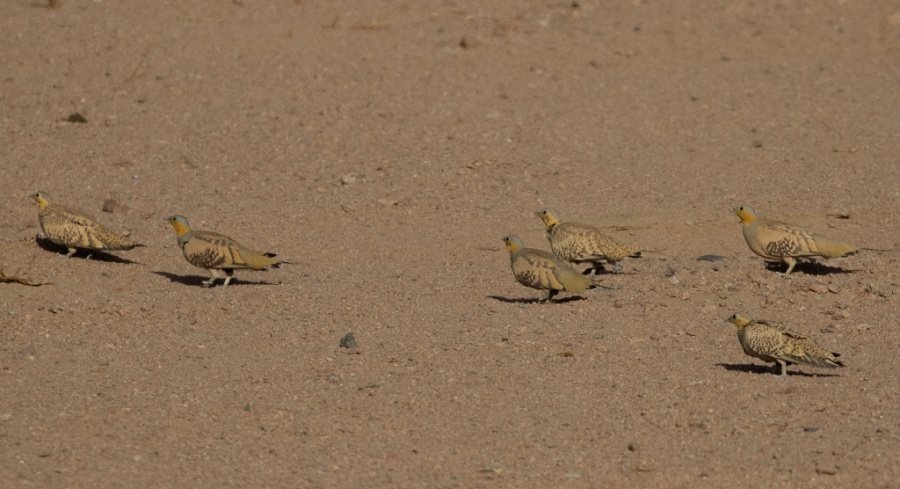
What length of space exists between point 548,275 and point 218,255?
8.89 ft

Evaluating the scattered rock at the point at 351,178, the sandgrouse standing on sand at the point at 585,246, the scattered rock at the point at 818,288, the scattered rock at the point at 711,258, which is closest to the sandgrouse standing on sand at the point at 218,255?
the sandgrouse standing on sand at the point at 585,246

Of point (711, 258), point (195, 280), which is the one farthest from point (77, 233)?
point (711, 258)

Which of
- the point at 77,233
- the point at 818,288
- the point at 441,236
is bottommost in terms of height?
the point at 441,236

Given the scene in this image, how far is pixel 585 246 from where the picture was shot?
11.4 m

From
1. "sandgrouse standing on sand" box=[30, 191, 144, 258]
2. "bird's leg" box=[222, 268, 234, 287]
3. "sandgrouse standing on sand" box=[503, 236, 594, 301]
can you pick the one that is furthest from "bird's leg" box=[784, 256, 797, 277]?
"sandgrouse standing on sand" box=[30, 191, 144, 258]

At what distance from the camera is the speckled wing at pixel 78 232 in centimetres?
1183

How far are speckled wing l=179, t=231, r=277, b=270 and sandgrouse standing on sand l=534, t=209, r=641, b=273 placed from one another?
7.85 feet

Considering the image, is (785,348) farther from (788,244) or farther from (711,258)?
(711,258)

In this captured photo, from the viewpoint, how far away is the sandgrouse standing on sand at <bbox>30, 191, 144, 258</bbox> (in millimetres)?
11828

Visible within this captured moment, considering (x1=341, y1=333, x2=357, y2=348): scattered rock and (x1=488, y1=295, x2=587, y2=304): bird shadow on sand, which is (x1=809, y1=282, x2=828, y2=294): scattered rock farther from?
(x1=341, y1=333, x2=357, y2=348): scattered rock

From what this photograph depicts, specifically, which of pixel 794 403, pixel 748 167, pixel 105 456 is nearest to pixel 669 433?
pixel 794 403

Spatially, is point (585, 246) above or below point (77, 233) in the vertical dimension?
above

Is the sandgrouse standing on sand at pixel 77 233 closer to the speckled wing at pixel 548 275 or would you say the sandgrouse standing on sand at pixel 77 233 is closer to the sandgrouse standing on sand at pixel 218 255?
the sandgrouse standing on sand at pixel 218 255

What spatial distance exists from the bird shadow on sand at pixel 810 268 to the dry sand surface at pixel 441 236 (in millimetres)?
202
